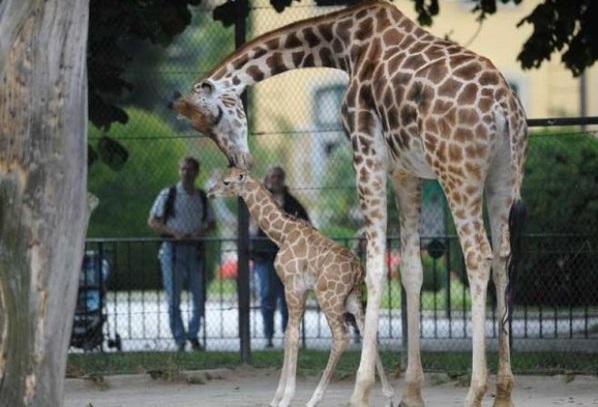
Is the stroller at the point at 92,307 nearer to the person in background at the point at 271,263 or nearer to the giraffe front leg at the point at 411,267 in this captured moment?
the person in background at the point at 271,263

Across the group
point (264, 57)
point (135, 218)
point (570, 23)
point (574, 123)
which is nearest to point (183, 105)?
point (264, 57)

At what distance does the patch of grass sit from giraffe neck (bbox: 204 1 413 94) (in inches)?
120

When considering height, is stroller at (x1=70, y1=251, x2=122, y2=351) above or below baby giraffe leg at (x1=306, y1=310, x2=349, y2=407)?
above

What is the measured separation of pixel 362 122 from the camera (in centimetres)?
1173

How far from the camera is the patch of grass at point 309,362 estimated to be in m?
14.5

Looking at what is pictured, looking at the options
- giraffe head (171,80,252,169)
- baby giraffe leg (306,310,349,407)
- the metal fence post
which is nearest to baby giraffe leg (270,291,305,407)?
baby giraffe leg (306,310,349,407)

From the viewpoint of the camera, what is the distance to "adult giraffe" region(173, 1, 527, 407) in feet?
36.0

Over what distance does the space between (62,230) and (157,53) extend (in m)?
12.0

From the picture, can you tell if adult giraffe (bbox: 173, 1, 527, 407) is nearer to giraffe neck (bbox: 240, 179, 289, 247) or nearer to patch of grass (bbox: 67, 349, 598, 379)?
giraffe neck (bbox: 240, 179, 289, 247)

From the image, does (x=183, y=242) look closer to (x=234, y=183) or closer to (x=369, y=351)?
(x=234, y=183)

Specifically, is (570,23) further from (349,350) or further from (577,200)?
(349,350)

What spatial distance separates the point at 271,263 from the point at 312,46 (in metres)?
4.94

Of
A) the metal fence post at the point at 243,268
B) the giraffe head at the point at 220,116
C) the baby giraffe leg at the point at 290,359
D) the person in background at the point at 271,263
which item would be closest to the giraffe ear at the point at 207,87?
the giraffe head at the point at 220,116

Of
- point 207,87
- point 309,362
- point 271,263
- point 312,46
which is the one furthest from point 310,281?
point 271,263
